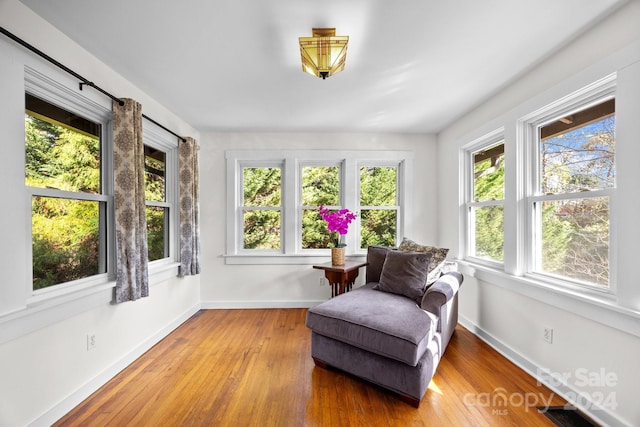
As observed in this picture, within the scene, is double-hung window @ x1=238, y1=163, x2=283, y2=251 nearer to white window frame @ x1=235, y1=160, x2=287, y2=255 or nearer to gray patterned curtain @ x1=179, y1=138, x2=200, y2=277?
white window frame @ x1=235, y1=160, x2=287, y2=255

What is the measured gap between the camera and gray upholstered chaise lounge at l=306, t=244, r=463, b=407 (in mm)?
1797

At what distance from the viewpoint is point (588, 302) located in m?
1.70

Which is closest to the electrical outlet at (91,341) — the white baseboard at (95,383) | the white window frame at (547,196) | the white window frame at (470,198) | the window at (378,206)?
the white baseboard at (95,383)

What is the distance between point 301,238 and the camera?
12.6 ft

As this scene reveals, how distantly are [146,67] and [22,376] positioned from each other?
2.18 metres

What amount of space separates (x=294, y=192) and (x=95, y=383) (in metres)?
2.68

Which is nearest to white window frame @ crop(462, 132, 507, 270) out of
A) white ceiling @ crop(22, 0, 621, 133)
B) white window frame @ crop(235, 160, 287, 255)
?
white ceiling @ crop(22, 0, 621, 133)

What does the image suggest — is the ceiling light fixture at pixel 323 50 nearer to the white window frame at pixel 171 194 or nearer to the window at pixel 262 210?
the white window frame at pixel 171 194

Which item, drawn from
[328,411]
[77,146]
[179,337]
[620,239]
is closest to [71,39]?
[77,146]

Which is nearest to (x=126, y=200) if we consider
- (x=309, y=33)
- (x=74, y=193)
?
(x=74, y=193)

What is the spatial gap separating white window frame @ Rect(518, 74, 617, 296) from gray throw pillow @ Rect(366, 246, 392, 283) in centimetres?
127

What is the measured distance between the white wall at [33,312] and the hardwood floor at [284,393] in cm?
20

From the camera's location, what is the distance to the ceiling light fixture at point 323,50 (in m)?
1.70

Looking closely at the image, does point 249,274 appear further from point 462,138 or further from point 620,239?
point 620,239
